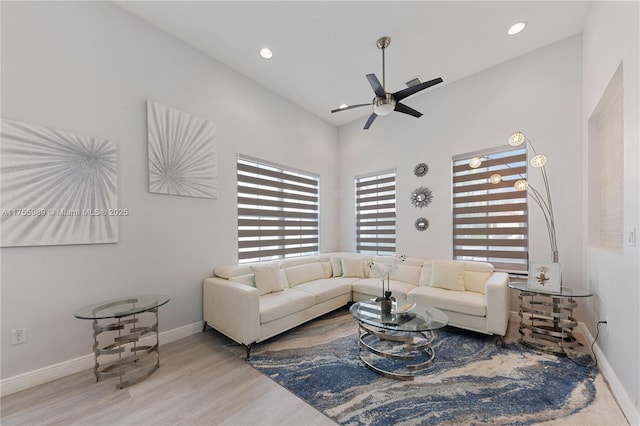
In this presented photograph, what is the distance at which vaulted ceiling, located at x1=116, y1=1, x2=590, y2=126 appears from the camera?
2.58m

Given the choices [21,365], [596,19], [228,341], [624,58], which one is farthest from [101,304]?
[596,19]

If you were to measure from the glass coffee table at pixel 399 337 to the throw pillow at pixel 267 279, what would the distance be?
119 centimetres

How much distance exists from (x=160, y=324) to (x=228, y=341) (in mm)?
774

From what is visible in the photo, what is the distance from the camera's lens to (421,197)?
425cm

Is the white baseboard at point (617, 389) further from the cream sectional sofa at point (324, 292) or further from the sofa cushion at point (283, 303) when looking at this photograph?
the sofa cushion at point (283, 303)

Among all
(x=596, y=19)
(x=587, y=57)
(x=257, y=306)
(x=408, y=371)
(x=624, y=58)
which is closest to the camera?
(x=624, y=58)

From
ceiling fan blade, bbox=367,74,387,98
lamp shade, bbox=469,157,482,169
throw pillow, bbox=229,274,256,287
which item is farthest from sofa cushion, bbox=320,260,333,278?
ceiling fan blade, bbox=367,74,387,98

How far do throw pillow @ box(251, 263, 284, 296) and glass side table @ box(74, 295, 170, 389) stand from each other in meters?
1.09

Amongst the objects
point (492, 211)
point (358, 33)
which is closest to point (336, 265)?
point (492, 211)

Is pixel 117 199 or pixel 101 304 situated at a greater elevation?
pixel 117 199

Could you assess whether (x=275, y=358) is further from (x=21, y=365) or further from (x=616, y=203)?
(x=616, y=203)

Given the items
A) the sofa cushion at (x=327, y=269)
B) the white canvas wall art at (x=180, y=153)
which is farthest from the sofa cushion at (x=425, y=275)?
the white canvas wall art at (x=180, y=153)

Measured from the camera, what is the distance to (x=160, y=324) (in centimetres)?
285

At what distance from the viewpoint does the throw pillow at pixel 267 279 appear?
3293 mm
